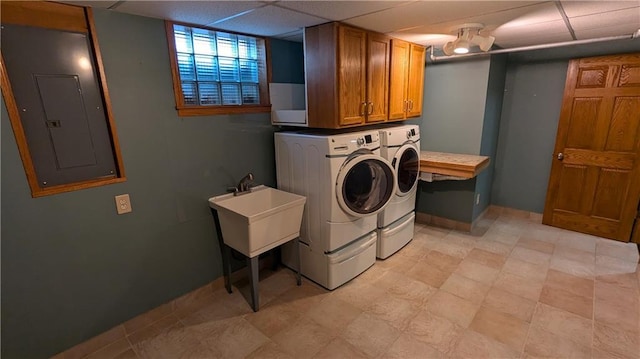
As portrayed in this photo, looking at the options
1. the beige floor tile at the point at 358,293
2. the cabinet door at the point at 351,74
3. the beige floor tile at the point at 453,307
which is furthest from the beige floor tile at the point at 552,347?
the cabinet door at the point at 351,74

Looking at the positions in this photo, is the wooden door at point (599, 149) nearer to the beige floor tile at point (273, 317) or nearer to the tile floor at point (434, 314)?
the tile floor at point (434, 314)

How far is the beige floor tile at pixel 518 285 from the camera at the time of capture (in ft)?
8.03

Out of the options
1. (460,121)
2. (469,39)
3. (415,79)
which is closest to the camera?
(469,39)

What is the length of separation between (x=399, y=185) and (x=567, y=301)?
5.14 feet

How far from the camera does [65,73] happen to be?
67.2 inches

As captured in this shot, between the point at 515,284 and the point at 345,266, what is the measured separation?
1.45 metres

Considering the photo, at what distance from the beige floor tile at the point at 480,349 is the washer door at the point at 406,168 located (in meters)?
1.33

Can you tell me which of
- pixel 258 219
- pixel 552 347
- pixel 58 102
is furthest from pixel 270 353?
pixel 58 102

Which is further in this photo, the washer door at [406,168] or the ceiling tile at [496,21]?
the washer door at [406,168]

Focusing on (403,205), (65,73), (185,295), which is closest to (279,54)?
(65,73)

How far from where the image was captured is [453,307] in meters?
2.31

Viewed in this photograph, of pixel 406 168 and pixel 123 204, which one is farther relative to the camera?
pixel 406 168

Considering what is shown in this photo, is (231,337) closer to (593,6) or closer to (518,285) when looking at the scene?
(518,285)

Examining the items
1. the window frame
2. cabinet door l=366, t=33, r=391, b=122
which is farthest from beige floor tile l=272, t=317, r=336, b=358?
cabinet door l=366, t=33, r=391, b=122
